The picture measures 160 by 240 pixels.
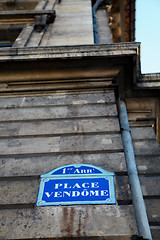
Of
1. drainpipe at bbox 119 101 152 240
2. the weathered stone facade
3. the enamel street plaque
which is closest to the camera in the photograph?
drainpipe at bbox 119 101 152 240

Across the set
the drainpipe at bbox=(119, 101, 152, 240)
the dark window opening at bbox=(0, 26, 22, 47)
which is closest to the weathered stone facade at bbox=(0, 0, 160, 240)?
the drainpipe at bbox=(119, 101, 152, 240)

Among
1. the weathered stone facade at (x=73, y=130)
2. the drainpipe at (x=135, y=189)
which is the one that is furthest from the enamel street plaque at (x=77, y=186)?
the drainpipe at (x=135, y=189)

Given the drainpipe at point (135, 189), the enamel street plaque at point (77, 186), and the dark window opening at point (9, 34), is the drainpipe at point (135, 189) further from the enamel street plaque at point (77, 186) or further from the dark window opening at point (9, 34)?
the dark window opening at point (9, 34)

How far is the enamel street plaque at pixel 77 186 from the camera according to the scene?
3106mm

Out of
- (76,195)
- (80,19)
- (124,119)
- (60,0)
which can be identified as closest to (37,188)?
(76,195)

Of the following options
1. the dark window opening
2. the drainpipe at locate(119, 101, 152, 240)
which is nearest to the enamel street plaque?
the drainpipe at locate(119, 101, 152, 240)

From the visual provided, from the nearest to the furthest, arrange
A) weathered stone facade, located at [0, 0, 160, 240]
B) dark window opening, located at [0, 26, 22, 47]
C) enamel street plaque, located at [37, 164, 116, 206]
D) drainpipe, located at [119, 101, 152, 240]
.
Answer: drainpipe, located at [119, 101, 152, 240], weathered stone facade, located at [0, 0, 160, 240], enamel street plaque, located at [37, 164, 116, 206], dark window opening, located at [0, 26, 22, 47]

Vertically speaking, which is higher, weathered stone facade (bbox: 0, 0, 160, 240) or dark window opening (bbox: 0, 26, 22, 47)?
dark window opening (bbox: 0, 26, 22, 47)

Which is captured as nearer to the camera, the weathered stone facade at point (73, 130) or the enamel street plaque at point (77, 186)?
the weathered stone facade at point (73, 130)

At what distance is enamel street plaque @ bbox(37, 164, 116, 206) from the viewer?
3106mm

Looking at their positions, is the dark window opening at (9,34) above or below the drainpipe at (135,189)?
above

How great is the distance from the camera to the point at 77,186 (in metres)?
3.29

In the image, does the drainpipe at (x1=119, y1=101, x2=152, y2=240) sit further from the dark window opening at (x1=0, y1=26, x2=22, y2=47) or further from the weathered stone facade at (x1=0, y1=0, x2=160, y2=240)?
the dark window opening at (x1=0, y1=26, x2=22, y2=47)

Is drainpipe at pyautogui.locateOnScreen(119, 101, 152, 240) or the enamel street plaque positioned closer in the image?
drainpipe at pyautogui.locateOnScreen(119, 101, 152, 240)
